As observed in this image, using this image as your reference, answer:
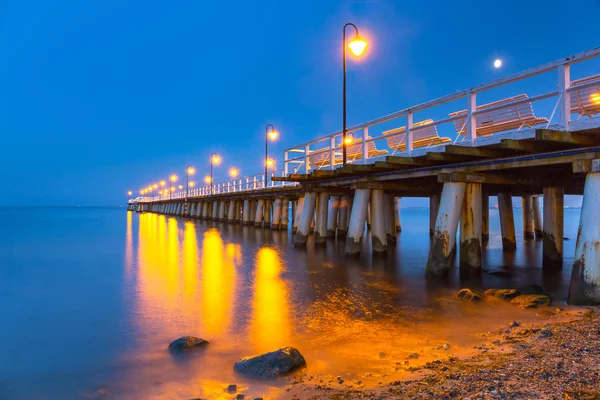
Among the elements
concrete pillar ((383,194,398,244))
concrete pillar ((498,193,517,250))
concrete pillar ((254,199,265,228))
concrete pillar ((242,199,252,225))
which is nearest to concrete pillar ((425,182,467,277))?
concrete pillar ((498,193,517,250))

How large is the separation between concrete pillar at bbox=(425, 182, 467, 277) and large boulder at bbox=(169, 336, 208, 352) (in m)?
6.87

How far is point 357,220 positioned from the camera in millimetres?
14914

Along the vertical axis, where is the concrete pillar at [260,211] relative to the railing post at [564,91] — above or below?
below

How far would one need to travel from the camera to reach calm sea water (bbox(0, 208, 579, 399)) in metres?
5.11

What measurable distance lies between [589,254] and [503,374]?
4617 mm

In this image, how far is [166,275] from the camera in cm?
1339

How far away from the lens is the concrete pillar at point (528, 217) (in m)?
26.0

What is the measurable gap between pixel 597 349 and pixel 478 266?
7.32m

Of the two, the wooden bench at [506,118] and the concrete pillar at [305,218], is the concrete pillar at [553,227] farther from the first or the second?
the concrete pillar at [305,218]

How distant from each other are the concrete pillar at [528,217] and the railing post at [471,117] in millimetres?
19202

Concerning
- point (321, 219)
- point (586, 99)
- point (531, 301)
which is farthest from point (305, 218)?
point (586, 99)

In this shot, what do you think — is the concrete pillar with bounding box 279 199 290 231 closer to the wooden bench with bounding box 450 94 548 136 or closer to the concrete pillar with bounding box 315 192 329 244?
the concrete pillar with bounding box 315 192 329 244

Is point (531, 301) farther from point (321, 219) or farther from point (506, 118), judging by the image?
point (321, 219)

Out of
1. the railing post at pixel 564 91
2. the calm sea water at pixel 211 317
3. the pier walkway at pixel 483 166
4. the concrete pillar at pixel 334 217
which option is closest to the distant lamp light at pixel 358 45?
the pier walkway at pixel 483 166
